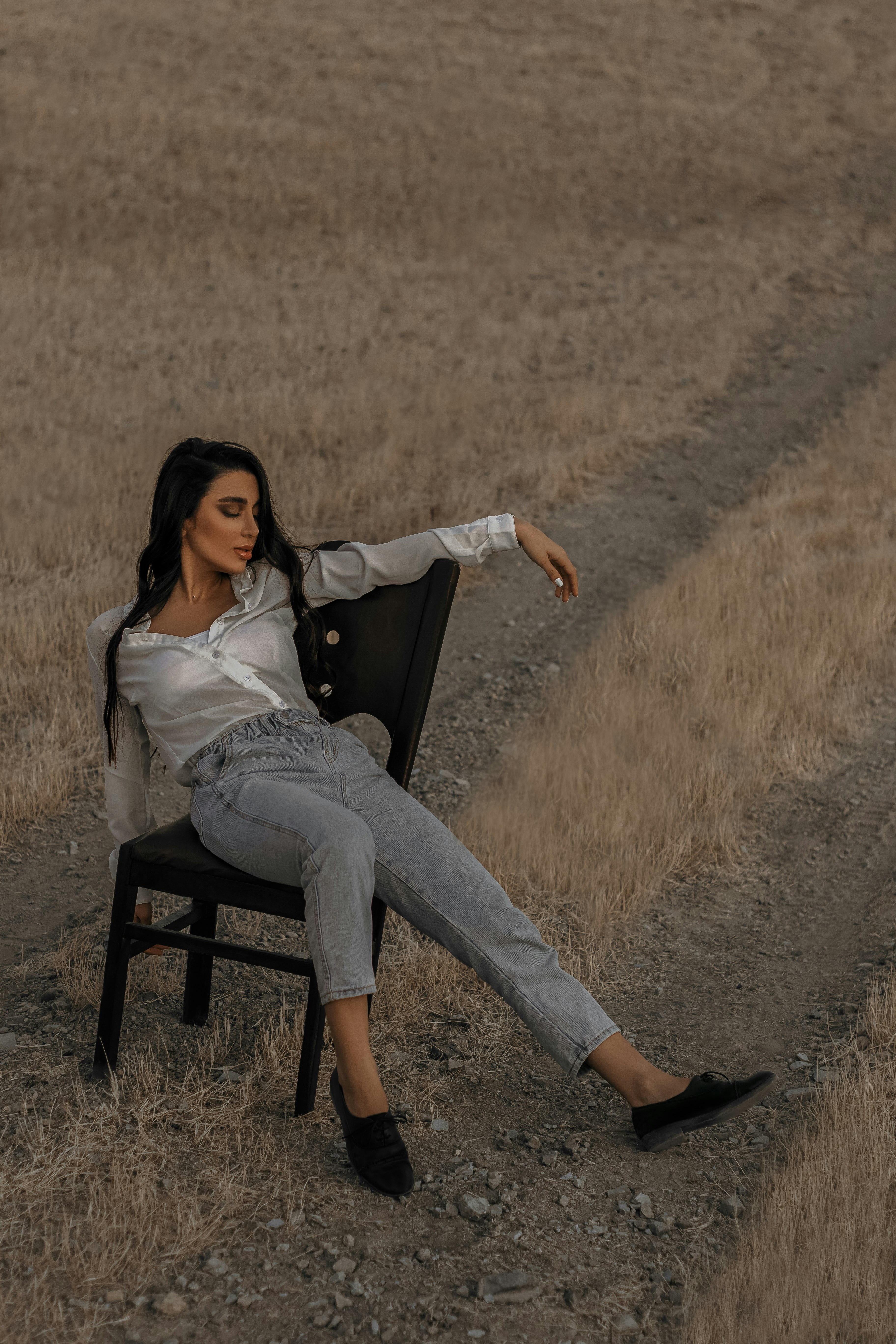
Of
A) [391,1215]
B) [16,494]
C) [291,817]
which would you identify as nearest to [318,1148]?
[391,1215]

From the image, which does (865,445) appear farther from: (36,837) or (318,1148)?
(318,1148)

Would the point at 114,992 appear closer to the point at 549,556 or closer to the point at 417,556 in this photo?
the point at 417,556

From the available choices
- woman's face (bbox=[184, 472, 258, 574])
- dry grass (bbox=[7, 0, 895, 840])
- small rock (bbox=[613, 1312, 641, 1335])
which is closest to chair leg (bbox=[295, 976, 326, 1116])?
small rock (bbox=[613, 1312, 641, 1335])

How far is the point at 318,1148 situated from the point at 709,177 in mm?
19442

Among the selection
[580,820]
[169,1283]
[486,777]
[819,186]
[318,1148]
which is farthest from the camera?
[819,186]

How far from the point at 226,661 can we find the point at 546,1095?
144cm

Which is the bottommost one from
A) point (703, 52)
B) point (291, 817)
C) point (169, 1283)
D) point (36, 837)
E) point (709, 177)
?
point (36, 837)

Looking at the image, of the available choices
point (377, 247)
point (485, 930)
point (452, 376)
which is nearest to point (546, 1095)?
point (485, 930)

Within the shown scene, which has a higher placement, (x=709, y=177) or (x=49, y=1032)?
(x=709, y=177)

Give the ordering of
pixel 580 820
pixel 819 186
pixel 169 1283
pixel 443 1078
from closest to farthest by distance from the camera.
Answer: pixel 169 1283 < pixel 443 1078 < pixel 580 820 < pixel 819 186

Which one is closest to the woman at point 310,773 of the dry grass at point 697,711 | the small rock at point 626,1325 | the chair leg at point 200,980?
the chair leg at point 200,980

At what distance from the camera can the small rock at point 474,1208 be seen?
2576 millimetres

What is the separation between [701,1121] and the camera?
2.65 metres

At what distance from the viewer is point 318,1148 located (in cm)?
274
